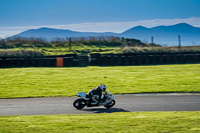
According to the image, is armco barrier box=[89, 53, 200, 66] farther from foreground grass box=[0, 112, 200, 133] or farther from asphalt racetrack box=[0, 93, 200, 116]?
foreground grass box=[0, 112, 200, 133]

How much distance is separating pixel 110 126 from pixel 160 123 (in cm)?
181

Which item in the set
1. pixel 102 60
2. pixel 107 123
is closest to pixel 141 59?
pixel 102 60

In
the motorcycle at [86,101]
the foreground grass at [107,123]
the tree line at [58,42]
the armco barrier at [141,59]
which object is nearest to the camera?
the foreground grass at [107,123]

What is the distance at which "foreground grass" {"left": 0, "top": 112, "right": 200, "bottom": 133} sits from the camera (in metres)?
9.29

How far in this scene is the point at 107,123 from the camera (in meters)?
10.2

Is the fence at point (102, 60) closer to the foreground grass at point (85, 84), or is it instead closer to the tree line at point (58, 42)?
the foreground grass at point (85, 84)

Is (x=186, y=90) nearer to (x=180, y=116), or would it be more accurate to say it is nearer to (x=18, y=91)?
(x=180, y=116)

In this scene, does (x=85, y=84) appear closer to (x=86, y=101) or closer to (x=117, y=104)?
(x=117, y=104)

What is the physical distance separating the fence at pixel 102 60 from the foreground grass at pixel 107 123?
909 inches

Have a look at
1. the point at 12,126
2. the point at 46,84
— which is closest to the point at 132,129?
the point at 12,126

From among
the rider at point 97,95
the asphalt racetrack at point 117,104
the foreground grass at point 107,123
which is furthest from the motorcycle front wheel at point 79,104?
the foreground grass at point 107,123

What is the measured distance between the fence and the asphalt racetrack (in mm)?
17955

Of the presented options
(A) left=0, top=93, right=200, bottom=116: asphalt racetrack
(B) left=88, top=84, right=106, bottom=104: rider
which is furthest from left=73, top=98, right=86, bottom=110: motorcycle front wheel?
(B) left=88, top=84, right=106, bottom=104: rider

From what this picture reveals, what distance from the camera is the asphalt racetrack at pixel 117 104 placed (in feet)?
43.4
